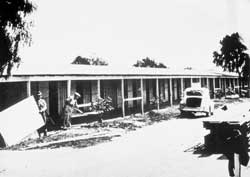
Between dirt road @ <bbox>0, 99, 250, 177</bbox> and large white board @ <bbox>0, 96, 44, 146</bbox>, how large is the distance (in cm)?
114

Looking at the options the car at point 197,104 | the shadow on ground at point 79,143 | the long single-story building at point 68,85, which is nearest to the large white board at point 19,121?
the long single-story building at point 68,85

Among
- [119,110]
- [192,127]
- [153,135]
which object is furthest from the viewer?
[119,110]

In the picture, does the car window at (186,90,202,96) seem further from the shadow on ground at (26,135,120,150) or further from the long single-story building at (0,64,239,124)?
the shadow on ground at (26,135,120,150)

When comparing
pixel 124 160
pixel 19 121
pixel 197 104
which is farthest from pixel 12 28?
pixel 197 104

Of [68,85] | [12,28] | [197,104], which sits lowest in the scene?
[197,104]

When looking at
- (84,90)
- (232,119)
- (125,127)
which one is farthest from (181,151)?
(84,90)

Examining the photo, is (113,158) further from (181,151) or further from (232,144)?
(232,144)

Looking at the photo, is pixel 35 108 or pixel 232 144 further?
pixel 35 108

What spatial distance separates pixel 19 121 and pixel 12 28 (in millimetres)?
3734

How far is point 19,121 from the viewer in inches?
477

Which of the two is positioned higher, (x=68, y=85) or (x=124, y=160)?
(x=68, y=85)

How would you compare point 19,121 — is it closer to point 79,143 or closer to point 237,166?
point 79,143

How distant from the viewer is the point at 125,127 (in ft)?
49.2

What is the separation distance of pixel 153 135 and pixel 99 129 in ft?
9.99
